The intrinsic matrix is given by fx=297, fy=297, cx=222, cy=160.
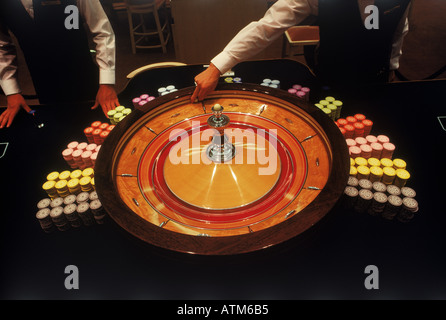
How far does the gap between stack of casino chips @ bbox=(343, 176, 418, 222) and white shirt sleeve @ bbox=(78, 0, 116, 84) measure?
1.95 metres

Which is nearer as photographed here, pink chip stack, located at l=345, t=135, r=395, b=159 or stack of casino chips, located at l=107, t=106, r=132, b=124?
pink chip stack, located at l=345, t=135, r=395, b=159

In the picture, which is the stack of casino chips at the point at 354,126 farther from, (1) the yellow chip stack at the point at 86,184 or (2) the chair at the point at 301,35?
(2) the chair at the point at 301,35

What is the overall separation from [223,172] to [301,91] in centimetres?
99

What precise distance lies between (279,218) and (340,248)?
282mm

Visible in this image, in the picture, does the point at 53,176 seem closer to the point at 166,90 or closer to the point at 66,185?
the point at 66,185

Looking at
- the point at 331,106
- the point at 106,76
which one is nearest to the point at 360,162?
the point at 331,106

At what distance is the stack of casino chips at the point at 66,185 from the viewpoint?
1.46 m

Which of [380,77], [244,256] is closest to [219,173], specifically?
[244,256]

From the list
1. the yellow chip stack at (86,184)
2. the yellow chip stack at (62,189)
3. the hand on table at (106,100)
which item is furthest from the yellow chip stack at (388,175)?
the hand on table at (106,100)

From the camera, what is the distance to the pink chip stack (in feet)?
4.98

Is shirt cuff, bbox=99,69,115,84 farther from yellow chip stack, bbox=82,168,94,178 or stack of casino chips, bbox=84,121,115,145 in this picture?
yellow chip stack, bbox=82,168,94,178

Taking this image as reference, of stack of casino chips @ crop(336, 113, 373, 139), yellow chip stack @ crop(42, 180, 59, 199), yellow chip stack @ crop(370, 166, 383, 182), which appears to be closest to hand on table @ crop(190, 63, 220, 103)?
stack of casino chips @ crop(336, 113, 373, 139)

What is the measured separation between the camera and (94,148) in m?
1.67

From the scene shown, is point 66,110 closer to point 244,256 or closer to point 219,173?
point 219,173
